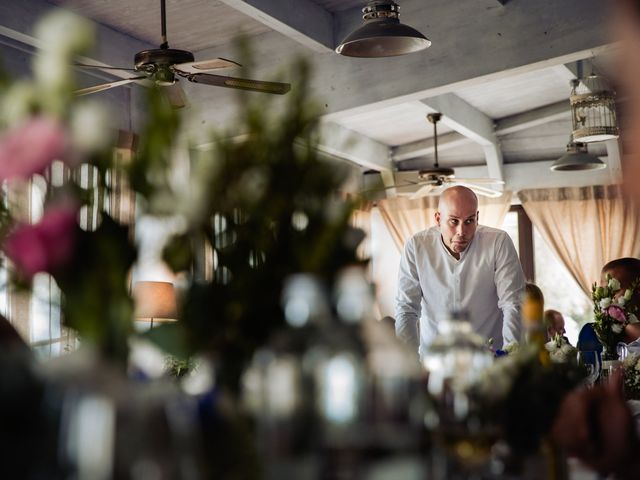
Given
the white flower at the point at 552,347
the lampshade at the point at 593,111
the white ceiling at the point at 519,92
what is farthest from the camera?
the white ceiling at the point at 519,92

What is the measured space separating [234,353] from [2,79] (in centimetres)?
39

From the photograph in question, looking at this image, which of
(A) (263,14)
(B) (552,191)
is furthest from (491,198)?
(A) (263,14)

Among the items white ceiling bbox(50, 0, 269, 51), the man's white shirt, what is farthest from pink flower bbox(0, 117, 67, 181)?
white ceiling bbox(50, 0, 269, 51)

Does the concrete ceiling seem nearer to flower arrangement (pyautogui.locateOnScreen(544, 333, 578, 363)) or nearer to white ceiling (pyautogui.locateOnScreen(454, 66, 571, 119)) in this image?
white ceiling (pyautogui.locateOnScreen(454, 66, 571, 119))

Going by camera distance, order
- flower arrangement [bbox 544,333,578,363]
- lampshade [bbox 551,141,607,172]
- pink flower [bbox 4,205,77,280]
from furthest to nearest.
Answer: lampshade [bbox 551,141,607,172] < flower arrangement [bbox 544,333,578,363] < pink flower [bbox 4,205,77,280]

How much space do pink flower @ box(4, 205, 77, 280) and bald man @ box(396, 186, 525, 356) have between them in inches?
153

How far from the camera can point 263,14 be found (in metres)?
5.74

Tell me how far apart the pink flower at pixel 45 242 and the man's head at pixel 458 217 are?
4088mm

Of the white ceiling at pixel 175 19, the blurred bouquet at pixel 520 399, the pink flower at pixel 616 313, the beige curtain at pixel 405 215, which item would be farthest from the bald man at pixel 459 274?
the beige curtain at pixel 405 215

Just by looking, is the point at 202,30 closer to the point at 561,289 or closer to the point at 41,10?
the point at 41,10

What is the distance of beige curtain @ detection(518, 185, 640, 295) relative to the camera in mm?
10367

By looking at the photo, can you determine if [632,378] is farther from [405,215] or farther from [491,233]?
[405,215]

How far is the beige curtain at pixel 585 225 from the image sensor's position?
10367mm

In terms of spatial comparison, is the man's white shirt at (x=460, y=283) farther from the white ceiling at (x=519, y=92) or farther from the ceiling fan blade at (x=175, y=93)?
the white ceiling at (x=519, y=92)
